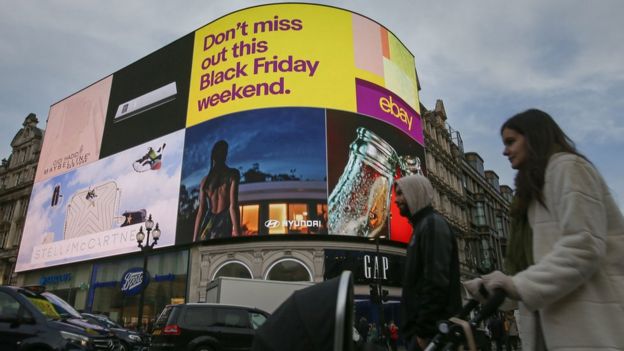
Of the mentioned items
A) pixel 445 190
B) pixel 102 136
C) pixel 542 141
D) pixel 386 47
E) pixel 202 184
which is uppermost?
pixel 386 47

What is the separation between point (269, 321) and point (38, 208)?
43876 mm

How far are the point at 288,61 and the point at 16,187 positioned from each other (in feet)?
120

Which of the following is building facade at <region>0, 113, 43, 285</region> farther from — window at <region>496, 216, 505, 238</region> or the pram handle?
window at <region>496, 216, 505, 238</region>

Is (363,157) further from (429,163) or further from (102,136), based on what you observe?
(102,136)

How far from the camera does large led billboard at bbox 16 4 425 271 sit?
2694 centimetres

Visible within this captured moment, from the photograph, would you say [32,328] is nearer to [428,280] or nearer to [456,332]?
[428,280]

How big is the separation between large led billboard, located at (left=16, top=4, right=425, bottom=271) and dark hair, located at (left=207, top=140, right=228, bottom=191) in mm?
93

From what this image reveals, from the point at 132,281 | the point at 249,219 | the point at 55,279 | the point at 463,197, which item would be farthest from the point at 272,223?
the point at 463,197

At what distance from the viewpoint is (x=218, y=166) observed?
28.2 metres

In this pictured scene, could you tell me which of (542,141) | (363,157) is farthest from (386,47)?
(542,141)

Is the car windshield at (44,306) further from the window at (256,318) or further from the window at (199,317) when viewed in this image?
the window at (256,318)

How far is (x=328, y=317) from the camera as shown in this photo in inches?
94.1

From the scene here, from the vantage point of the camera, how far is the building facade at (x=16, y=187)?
145ft

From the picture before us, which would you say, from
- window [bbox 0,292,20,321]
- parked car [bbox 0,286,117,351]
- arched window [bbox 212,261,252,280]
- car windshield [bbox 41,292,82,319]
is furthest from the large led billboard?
window [bbox 0,292,20,321]
